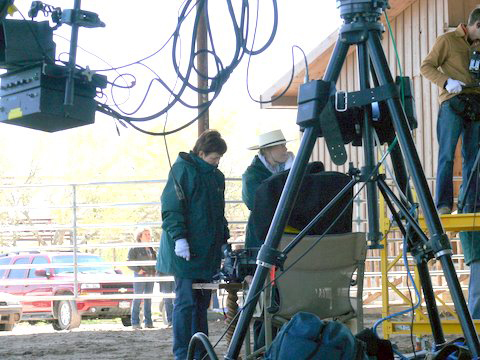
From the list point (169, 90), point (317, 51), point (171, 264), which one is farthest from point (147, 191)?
point (169, 90)

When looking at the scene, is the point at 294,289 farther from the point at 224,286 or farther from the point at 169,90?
the point at 169,90

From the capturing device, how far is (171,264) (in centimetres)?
632

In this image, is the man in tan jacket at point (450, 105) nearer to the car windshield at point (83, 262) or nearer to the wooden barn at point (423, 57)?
the wooden barn at point (423, 57)

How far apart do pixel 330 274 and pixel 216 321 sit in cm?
609

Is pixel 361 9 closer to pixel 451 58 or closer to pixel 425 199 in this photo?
pixel 425 199

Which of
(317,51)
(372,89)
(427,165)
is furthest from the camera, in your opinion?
(317,51)

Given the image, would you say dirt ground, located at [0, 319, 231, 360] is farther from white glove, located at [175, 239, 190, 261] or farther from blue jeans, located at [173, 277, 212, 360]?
white glove, located at [175, 239, 190, 261]

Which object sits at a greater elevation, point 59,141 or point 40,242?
point 59,141

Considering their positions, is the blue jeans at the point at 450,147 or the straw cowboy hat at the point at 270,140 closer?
the blue jeans at the point at 450,147

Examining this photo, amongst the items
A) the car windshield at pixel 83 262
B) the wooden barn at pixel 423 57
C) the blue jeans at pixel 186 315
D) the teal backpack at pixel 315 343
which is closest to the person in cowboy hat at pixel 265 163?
the blue jeans at pixel 186 315

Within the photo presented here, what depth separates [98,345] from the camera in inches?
338

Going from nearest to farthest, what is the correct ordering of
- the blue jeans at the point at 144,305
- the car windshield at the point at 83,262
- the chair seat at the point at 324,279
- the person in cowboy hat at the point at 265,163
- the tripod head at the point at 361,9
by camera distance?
1. the tripod head at the point at 361,9
2. the chair seat at the point at 324,279
3. the person in cowboy hat at the point at 265,163
4. the blue jeans at the point at 144,305
5. the car windshield at the point at 83,262

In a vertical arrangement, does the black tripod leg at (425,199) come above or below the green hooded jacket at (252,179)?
below

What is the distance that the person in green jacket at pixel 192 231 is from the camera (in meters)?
6.20
